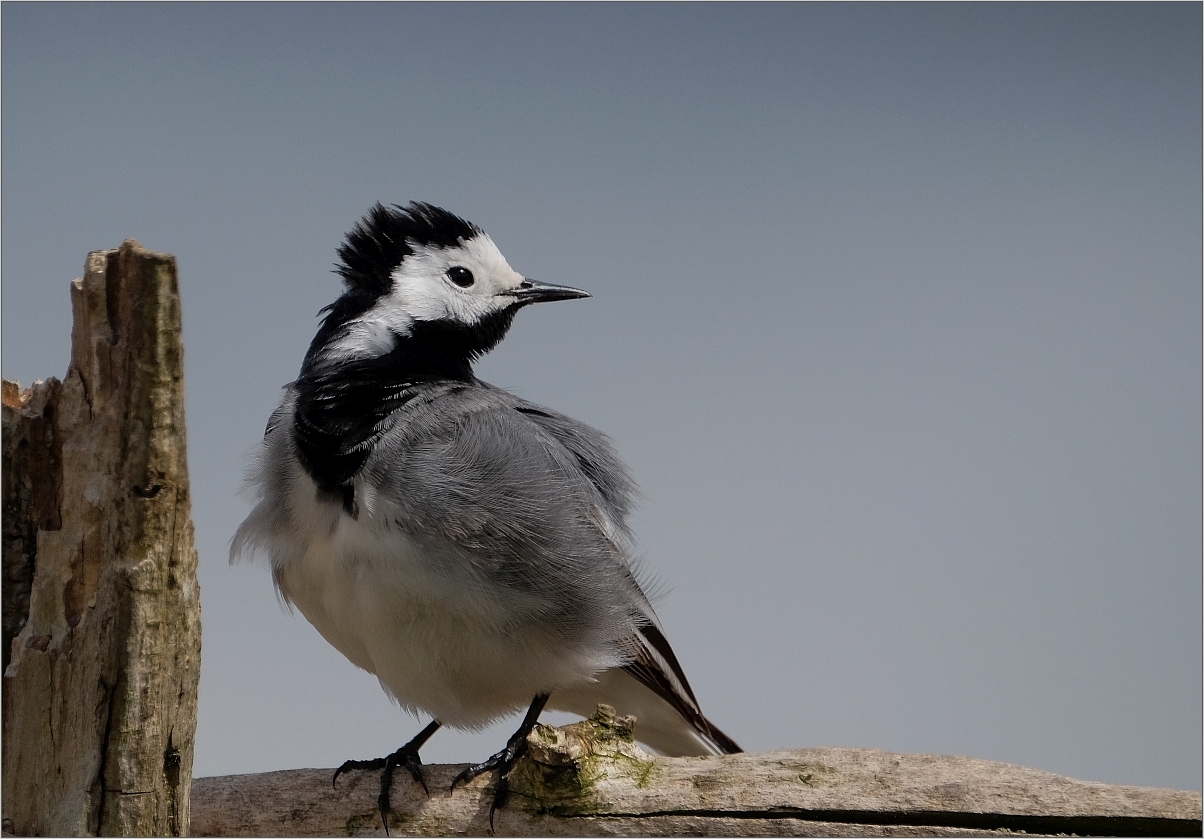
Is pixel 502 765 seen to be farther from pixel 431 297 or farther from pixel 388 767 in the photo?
pixel 431 297

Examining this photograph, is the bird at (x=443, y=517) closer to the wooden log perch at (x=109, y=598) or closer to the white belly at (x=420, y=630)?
the white belly at (x=420, y=630)

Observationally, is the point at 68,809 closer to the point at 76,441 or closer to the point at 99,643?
the point at 99,643

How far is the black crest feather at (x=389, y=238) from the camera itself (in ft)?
11.9

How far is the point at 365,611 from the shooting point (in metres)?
3.01

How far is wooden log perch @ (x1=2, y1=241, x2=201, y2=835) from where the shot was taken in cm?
218

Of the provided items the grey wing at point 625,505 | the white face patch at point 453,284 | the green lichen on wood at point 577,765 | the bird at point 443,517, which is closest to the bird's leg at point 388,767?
the bird at point 443,517

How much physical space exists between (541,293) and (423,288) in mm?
455

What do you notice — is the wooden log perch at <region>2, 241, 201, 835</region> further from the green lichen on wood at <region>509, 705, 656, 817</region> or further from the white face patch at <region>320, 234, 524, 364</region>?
the white face patch at <region>320, 234, 524, 364</region>

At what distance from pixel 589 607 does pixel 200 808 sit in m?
1.28

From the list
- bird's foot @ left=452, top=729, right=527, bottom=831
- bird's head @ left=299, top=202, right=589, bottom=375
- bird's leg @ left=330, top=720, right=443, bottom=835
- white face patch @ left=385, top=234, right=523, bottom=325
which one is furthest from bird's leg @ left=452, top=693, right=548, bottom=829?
white face patch @ left=385, top=234, right=523, bottom=325

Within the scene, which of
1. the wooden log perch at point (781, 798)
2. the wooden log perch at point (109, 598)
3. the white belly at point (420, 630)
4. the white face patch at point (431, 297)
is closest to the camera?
the wooden log perch at point (109, 598)

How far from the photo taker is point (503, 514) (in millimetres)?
3092

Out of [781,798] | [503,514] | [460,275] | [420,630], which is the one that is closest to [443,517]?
[503,514]

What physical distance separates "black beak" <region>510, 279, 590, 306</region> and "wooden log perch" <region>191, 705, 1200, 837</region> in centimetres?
154
